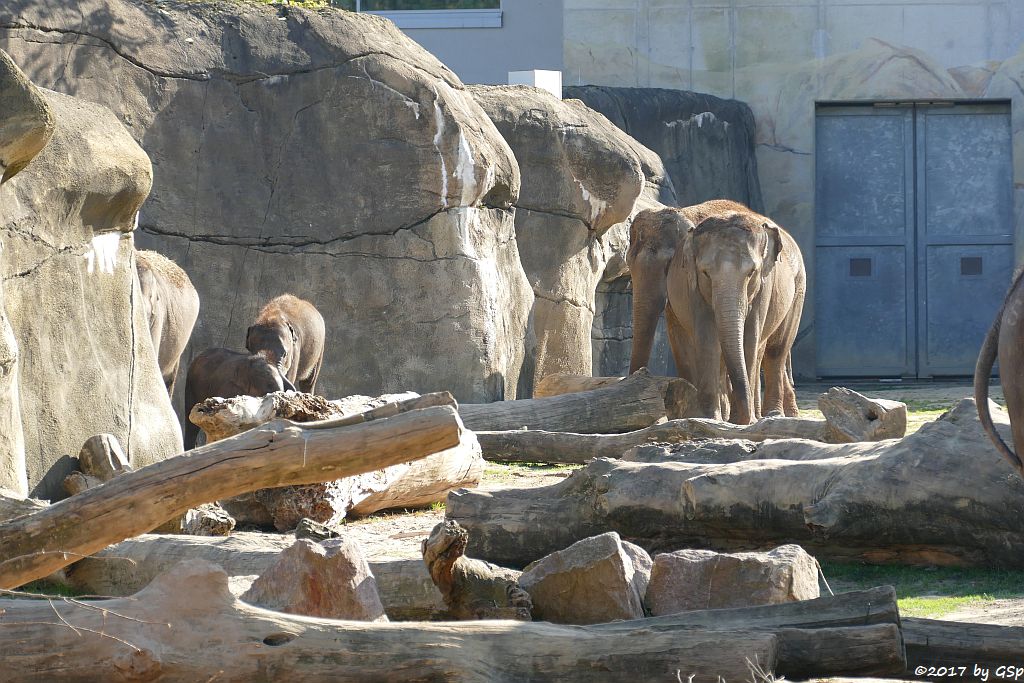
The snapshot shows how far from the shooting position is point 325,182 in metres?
9.94

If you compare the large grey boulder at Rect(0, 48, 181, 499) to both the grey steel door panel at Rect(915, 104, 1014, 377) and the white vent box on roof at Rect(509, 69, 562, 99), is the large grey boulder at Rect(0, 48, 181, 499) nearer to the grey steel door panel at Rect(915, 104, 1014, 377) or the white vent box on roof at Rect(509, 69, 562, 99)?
the white vent box on roof at Rect(509, 69, 562, 99)

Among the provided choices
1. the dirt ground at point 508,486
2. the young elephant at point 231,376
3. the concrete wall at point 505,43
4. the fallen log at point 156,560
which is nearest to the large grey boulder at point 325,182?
the young elephant at point 231,376

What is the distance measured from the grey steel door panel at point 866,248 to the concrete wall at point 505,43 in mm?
3744

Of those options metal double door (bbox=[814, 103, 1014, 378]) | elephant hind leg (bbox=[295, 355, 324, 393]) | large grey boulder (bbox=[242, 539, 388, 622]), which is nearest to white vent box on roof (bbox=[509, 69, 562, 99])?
elephant hind leg (bbox=[295, 355, 324, 393])

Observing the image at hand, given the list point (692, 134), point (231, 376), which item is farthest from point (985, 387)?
point (692, 134)

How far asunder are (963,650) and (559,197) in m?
9.61

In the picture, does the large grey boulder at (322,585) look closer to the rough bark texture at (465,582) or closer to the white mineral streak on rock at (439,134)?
the rough bark texture at (465,582)

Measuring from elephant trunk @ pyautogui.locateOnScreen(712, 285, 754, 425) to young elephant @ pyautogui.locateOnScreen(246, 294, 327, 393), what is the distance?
8.71ft

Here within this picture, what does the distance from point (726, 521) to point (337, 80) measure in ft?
19.9

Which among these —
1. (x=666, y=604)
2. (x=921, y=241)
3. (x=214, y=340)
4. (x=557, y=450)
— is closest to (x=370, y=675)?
(x=666, y=604)

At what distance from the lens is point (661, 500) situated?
16.0 feet

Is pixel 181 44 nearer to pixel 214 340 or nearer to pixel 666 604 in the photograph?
pixel 214 340

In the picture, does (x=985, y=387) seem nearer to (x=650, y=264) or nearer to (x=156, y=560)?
(x=156, y=560)

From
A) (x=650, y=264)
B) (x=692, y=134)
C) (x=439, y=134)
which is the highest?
(x=692, y=134)
